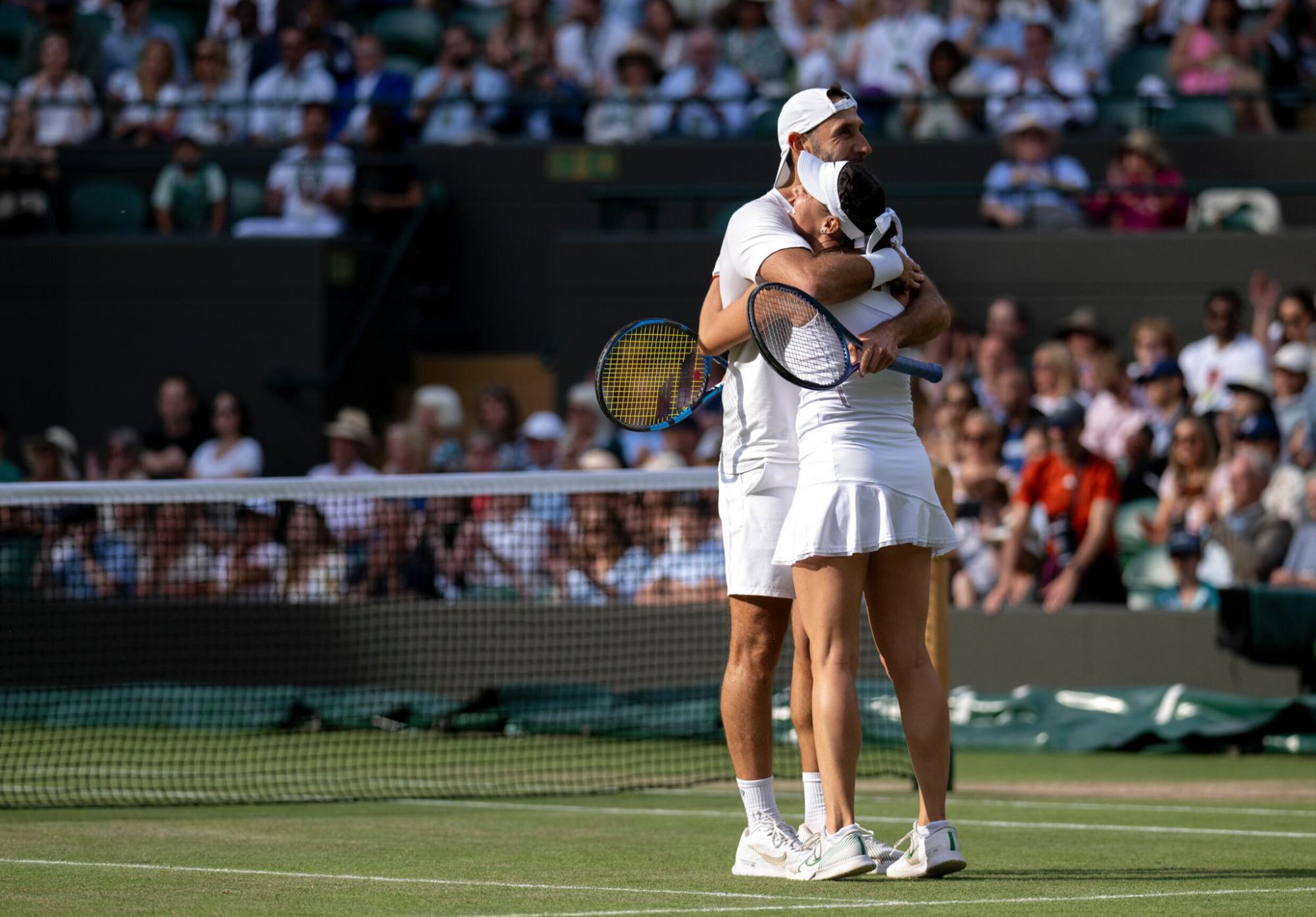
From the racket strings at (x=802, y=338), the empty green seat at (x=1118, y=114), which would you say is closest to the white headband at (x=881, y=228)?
the racket strings at (x=802, y=338)

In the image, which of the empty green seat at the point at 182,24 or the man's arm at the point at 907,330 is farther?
the empty green seat at the point at 182,24

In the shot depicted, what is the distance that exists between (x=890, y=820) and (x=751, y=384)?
240 cm

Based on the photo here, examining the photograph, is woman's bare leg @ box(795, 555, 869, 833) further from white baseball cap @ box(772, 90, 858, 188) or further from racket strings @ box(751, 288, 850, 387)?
white baseball cap @ box(772, 90, 858, 188)

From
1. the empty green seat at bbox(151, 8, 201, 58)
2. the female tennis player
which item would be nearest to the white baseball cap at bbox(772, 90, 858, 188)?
the female tennis player

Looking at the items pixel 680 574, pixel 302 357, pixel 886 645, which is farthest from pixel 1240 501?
pixel 302 357

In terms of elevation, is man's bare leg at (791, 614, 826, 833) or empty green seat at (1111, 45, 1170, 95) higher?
empty green seat at (1111, 45, 1170, 95)

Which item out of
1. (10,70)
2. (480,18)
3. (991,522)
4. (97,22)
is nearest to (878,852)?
(991,522)

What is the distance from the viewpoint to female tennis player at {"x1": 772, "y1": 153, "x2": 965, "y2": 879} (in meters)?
5.96

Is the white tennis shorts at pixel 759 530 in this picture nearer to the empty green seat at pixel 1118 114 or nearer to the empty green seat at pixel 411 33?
the empty green seat at pixel 1118 114

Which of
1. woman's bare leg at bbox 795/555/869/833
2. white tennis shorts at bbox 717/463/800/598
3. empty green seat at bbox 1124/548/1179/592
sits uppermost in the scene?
white tennis shorts at bbox 717/463/800/598

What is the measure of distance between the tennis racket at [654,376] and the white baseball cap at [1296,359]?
301 inches

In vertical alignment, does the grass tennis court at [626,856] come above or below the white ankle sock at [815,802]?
below

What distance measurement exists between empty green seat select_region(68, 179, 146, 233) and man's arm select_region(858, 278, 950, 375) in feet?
39.9

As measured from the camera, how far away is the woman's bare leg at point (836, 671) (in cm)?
597
